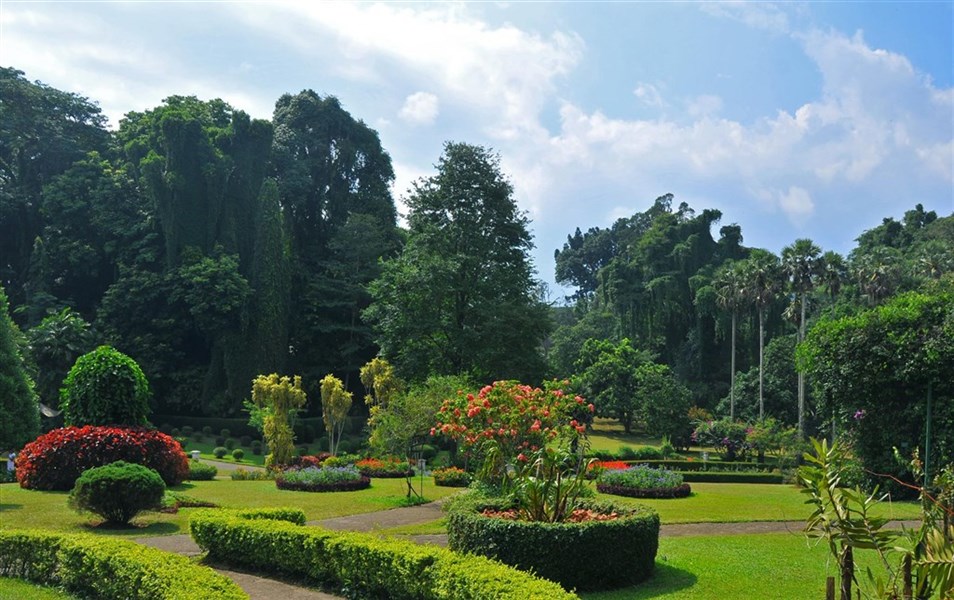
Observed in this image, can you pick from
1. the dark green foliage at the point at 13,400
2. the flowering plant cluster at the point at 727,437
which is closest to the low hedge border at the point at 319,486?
the dark green foliage at the point at 13,400

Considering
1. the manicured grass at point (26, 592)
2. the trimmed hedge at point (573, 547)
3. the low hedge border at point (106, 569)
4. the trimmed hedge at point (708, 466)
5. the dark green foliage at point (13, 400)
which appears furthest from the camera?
the trimmed hedge at point (708, 466)

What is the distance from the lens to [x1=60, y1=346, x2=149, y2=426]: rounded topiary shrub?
22.9 meters

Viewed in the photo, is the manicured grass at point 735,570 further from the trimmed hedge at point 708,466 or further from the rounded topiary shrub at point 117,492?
the trimmed hedge at point 708,466

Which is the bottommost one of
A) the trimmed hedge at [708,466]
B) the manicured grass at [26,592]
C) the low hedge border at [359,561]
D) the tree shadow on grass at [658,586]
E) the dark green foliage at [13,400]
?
the trimmed hedge at [708,466]

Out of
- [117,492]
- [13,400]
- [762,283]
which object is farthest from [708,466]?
[13,400]

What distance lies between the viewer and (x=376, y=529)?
15.6 meters

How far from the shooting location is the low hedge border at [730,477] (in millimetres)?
29391

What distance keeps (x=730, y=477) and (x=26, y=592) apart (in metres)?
25.6

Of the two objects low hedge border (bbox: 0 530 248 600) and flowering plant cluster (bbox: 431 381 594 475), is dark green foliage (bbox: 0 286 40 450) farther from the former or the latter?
flowering plant cluster (bbox: 431 381 594 475)

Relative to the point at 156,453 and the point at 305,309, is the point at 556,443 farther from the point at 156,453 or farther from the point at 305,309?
the point at 305,309

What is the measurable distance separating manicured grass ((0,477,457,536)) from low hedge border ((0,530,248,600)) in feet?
11.7

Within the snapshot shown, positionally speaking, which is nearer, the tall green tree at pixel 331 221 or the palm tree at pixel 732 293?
the palm tree at pixel 732 293

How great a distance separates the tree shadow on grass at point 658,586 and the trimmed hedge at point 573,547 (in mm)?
198

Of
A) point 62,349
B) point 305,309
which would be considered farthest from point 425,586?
point 305,309
